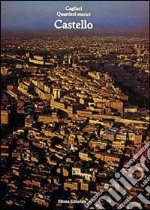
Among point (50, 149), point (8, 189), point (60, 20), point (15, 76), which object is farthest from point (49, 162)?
point (60, 20)

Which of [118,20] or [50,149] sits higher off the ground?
[118,20]

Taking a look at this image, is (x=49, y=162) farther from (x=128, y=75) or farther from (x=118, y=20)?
(x=118, y=20)

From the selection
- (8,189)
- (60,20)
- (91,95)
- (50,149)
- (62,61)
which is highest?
(60,20)

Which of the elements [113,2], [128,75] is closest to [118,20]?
[113,2]

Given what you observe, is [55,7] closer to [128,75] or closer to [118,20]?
[118,20]

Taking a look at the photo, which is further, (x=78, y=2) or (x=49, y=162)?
(x=49, y=162)
